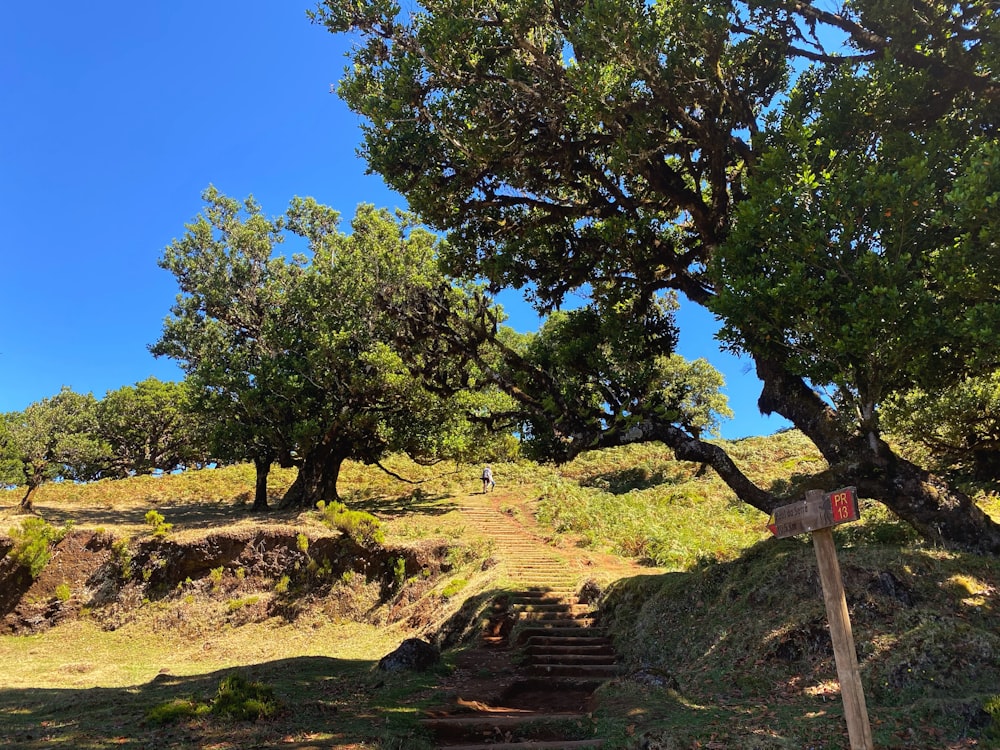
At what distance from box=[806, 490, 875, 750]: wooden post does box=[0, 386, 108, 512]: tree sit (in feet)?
113

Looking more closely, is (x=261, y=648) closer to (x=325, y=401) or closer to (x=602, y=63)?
(x=325, y=401)

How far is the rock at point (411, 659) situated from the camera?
1148 centimetres

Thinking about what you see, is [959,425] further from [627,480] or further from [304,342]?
[304,342]

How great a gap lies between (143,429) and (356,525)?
115 ft

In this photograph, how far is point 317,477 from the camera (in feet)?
93.9

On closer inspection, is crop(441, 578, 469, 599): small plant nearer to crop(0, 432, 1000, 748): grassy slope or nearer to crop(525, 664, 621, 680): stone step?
crop(0, 432, 1000, 748): grassy slope

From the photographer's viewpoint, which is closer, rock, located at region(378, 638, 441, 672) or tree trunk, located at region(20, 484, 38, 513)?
rock, located at region(378, 638, 441, 672)

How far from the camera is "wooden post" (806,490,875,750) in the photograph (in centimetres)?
537

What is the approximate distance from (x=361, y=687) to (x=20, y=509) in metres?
27.3

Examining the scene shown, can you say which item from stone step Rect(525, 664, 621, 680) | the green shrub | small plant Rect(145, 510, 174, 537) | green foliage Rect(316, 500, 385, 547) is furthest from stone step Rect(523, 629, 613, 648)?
small plant Rect(145, 510, 174, 537)

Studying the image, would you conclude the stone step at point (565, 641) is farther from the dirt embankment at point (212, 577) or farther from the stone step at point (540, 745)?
the dirt embankment at point (212, 577)

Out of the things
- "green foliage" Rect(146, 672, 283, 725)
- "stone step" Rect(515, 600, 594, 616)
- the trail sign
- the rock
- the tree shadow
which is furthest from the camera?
the tree shadow

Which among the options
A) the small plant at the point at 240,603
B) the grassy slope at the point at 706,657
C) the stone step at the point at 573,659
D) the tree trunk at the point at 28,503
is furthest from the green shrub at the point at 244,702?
the tree trunk at the point at 28,503

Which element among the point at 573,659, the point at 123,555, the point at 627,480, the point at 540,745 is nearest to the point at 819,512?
the point at 540,745
